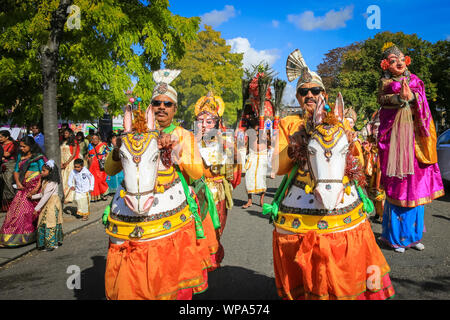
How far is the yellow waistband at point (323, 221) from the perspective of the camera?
272cm

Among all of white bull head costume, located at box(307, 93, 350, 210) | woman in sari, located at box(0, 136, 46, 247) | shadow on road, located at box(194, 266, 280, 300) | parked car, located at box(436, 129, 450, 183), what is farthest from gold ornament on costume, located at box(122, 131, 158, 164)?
parked car, located at box(436, 129, 450, 183)

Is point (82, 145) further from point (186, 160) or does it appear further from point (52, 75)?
point (186, 160)

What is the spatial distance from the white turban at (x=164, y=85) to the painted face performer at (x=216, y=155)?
3.05 feet

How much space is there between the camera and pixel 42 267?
5273mm

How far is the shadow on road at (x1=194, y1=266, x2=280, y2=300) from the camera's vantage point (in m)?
3.97

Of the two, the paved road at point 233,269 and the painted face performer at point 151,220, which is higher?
the painted face performer at point 151,220

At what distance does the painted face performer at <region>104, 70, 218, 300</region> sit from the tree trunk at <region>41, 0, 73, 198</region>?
5.34 meters

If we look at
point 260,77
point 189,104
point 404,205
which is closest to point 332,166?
point 404,205

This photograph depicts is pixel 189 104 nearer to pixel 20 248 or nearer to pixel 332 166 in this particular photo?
pixel 20 248

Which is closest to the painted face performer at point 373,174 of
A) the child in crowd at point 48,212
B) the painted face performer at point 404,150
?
the painted face performer at point 404,150

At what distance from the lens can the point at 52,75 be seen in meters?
7.43

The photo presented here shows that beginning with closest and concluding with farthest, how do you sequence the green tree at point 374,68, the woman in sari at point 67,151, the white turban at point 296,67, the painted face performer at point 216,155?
the white turban at point 296,67 → the painted face performer at point 216,155 → the woman in sari at point 67,151 → the green tree at point 374,68

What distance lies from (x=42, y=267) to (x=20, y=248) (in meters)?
1.20

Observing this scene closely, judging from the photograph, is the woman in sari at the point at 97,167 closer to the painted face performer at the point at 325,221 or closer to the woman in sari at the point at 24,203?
the woman in sari at the point at 24,203
